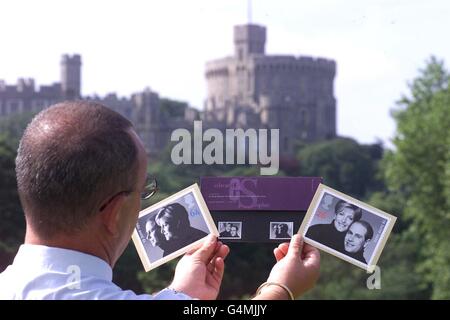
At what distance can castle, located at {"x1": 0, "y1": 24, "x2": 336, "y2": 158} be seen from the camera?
78312mm

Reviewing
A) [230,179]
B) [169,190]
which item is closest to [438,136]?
[169,190]

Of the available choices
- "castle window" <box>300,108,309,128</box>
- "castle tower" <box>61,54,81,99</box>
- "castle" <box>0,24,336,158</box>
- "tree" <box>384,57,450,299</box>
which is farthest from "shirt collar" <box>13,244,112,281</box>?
"castle window" <box>300,108,309,128</box>

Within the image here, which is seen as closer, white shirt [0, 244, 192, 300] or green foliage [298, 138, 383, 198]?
white shirt [0, 244, 192, 300]

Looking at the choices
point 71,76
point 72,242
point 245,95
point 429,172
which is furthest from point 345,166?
point 72,242

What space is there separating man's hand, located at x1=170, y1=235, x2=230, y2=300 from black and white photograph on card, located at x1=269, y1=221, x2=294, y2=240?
16 cm

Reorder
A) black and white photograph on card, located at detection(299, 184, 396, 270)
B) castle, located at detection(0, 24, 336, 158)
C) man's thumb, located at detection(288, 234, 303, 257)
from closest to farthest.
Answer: man's thumb, located at detection(288, 234, 303, 257), black and white photograph on card, located at detection(299, 184, 396, 270), castle, located at detection(0, 24, 336, 158)

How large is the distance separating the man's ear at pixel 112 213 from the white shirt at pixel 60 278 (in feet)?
0.23

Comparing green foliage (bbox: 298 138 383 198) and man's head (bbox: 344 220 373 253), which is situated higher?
man's head (bbox: 344 220 373 253)

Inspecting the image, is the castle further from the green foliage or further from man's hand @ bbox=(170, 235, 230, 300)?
man's hand @ bbox=(170, 235, 230, 300)

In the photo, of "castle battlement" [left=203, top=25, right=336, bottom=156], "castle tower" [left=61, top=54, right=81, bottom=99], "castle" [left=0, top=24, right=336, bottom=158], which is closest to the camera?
"castle" [left=0, top=24, right=336, bottom=158]

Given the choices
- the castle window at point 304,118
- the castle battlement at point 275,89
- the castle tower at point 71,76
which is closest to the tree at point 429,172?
the castle battlement at point 275,89

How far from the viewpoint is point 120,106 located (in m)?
83.2

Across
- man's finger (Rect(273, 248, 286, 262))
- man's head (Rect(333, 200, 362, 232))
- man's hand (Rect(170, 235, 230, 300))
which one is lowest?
man's hand (Rect(170, 235, 230, 300))

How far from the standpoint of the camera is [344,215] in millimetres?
3525
